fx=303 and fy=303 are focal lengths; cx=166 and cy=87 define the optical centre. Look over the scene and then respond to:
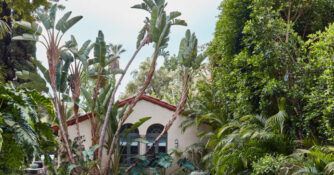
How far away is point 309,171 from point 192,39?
22.4ft

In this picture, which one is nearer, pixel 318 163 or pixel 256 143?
pixel 318 163

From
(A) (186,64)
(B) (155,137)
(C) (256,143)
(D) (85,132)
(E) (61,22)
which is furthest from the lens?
(B) (155,137)

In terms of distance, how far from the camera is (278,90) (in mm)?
8773

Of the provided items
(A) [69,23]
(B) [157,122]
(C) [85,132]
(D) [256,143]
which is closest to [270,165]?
(D) [256,143]

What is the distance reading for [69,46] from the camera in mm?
11375

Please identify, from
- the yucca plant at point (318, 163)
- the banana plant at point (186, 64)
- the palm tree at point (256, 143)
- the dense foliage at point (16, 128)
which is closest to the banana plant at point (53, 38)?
the banana plant at point (186, 64)

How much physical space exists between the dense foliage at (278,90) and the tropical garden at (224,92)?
0.03m

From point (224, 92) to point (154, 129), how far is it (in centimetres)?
418

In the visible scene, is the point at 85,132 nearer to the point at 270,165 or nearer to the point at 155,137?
the point at 155,137

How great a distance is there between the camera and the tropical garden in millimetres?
6609

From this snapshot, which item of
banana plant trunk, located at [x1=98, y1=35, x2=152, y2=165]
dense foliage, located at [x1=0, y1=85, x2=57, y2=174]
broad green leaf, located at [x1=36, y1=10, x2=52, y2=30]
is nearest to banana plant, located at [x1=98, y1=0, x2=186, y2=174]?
banana plant trunk, located at [x1=98, y1=35, x2=152, y2=165]

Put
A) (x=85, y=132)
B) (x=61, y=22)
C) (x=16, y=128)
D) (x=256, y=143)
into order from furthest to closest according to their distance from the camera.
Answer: (x=85, y=132)
(x=61, y=22)
(x=256, y=143)
(x=16, y=128)

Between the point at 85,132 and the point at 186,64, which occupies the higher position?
the point at 186,64

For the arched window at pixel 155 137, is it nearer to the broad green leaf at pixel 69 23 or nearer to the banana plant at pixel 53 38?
the banana plant at pixel 53 38
